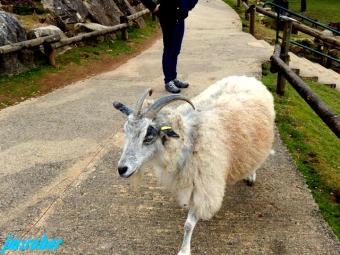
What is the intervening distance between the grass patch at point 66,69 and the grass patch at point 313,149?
4481 millimetres

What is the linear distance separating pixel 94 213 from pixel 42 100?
423 cm

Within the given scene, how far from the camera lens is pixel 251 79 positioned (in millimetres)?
4934

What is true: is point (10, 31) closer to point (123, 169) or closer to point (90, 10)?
point (90, 10)

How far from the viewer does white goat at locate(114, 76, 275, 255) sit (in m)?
3.53

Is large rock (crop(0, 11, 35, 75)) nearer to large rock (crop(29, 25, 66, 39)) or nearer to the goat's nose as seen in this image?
large rock (crop(29, 25, 66, 39))

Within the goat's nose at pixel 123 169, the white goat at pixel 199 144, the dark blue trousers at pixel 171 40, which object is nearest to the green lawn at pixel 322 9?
the dark blue trousers at pixel 171 40

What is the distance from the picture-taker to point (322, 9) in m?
29.0

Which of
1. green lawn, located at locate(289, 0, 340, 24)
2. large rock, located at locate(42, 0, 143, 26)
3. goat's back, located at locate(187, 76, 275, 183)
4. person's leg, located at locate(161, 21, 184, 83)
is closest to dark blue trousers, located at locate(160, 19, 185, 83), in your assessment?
person's leg, located at locate(161, 21, 184, 83)

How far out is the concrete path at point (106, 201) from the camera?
13.0ft

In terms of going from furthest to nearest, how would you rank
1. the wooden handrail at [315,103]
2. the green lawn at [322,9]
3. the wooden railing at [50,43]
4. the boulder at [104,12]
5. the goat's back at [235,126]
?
the green lawn at [322,9] → the boulder at [104,12] → the wooden railing at [50,43] → the wooden handrail at [315,103] → the goat's back at [235,126]

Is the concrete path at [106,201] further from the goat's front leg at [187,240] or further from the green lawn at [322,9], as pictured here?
the green lawn at [322,9]

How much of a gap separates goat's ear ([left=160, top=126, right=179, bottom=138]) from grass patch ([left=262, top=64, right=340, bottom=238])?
195cm

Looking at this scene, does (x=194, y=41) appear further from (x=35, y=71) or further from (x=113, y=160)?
(x=113, y=160)

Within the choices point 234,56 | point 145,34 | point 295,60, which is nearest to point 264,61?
point 234,56
